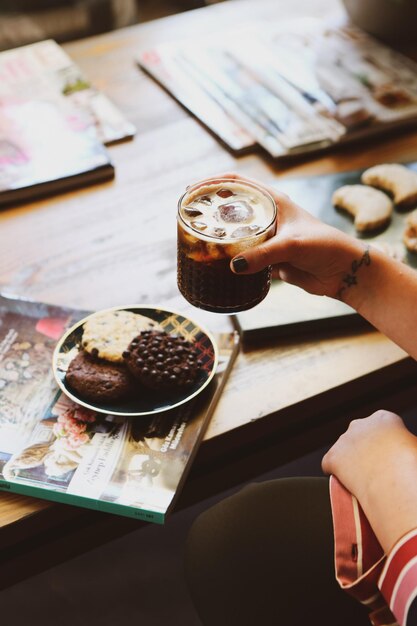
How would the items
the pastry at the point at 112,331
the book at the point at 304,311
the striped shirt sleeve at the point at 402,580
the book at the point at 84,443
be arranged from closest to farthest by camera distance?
the striped shirt sleeve at the point at 402,580 → the book at the point at 84,443 → the pastry at the point at 112,331 → the book at the point at 304,311

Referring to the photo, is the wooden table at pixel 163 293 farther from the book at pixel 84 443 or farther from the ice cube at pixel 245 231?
the ice cube at pixel 245 231

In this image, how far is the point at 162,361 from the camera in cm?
93

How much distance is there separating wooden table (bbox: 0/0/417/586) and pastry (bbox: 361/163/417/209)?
0.08m

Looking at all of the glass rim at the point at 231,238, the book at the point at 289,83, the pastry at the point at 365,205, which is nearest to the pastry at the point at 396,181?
the pastry at the point at 365,205

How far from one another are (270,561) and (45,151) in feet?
2.93

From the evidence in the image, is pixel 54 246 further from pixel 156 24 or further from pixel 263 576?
pixel 156 24

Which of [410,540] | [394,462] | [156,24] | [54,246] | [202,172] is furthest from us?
[156,24]

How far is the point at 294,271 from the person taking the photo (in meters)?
1.03

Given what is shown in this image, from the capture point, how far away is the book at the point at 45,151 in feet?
4.36

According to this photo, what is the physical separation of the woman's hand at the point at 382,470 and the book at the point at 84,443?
0.62 feet

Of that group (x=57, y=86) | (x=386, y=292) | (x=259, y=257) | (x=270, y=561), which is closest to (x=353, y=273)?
(x=386, y=292)

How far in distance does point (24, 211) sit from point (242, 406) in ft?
1.98

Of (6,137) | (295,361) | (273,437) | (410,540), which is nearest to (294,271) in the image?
(295,361)

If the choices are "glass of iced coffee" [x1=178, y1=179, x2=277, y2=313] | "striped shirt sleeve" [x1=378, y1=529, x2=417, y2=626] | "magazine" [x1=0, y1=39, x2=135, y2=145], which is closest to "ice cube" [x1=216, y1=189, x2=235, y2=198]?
"glass of iced coffee" [x1=178, y1=179, x2=277, y2=313]
